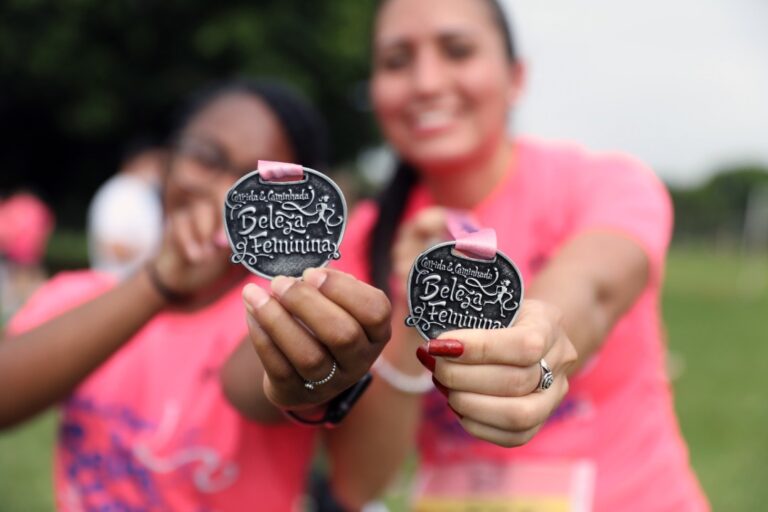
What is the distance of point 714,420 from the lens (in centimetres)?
686

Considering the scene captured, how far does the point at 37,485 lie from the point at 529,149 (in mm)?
4328

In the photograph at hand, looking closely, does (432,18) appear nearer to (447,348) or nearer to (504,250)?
(504,250)

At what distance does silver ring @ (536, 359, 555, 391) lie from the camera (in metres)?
1.14

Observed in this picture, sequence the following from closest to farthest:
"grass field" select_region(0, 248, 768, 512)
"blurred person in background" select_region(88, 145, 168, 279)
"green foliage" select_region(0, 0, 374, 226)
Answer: "blurred person in background" select_region(88, 145, 168, 279)
"grass field" select_region(0, 248, 768, 512)
"green foliage" select_region(0, 0, 374, 226)

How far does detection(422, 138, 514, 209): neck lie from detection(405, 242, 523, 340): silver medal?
36.9 inches

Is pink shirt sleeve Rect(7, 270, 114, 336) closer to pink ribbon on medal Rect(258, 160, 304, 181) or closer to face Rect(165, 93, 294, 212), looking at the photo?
face Rect(165, 93, 294, 212)

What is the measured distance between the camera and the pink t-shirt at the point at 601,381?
1.92 metres

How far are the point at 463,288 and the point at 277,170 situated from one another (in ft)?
1.06

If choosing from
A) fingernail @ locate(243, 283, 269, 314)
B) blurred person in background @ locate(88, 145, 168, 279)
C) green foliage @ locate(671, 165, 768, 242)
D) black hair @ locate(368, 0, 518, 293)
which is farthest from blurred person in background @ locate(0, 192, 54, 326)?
green foliage @ locate(671, 165, 768, 242)

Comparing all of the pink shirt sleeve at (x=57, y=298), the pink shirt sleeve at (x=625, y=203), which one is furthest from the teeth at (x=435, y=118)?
the pink shirt sleeve at (x=57, y=298)

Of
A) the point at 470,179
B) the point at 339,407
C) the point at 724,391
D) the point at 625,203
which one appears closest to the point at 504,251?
the point at 470,179

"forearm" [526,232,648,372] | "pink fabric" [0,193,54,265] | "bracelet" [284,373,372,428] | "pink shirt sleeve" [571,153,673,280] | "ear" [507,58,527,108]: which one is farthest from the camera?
"pink fabric" [0,193,54,265]

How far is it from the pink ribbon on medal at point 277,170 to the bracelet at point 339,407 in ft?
1.22

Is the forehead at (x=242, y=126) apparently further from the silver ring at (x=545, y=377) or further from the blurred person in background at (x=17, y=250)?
the blurred person in background at (x=17, y=250)
